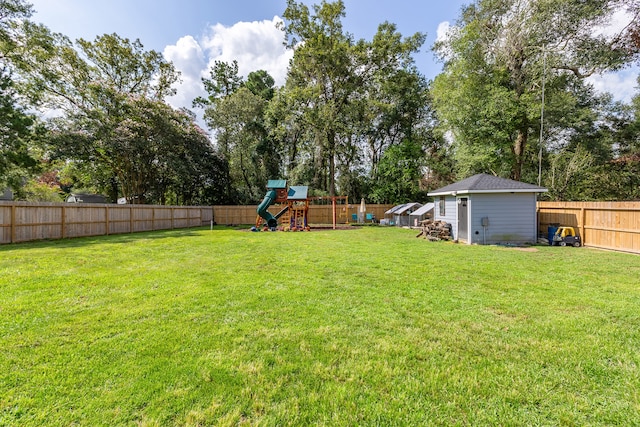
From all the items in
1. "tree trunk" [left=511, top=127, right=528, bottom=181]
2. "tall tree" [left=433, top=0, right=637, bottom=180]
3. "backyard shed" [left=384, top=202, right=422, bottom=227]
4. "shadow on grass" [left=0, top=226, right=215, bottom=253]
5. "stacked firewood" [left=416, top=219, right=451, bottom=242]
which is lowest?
"shadow on grass" [left=0, top=226, right=215, bottom=253]

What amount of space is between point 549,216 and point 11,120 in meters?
23.6

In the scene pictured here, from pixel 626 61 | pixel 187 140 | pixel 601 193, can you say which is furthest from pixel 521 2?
pixel 187 140

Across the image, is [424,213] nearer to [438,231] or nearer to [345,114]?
[438,231]

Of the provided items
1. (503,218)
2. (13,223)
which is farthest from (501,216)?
(13,223)

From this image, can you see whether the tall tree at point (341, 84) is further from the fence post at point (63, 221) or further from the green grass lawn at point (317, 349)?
the green grass lawn at point (317, 349)

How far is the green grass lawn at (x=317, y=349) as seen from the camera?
6.13ft

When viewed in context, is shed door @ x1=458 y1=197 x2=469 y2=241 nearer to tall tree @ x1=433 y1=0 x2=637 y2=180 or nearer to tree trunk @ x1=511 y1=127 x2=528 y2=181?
tall tree @ x1=433 y1=0 x2=637 y2=180

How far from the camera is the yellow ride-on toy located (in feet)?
30.6

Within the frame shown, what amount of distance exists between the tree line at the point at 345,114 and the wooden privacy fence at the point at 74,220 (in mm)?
4716

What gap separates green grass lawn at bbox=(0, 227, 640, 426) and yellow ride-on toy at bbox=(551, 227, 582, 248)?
4.56m

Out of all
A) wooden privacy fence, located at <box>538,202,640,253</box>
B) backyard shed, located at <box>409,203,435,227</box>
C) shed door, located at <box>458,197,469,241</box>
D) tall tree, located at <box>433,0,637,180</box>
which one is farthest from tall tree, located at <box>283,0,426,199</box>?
wooden privacy fence, located at <box>538,202,640,253</box>

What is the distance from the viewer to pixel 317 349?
2.65 meters

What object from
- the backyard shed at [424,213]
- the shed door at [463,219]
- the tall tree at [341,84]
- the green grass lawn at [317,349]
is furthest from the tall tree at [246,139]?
the green grass lawn at [317,349]

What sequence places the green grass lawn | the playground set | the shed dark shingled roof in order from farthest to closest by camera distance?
the playground set < the shed dark shingled roof < the green grass lawn
